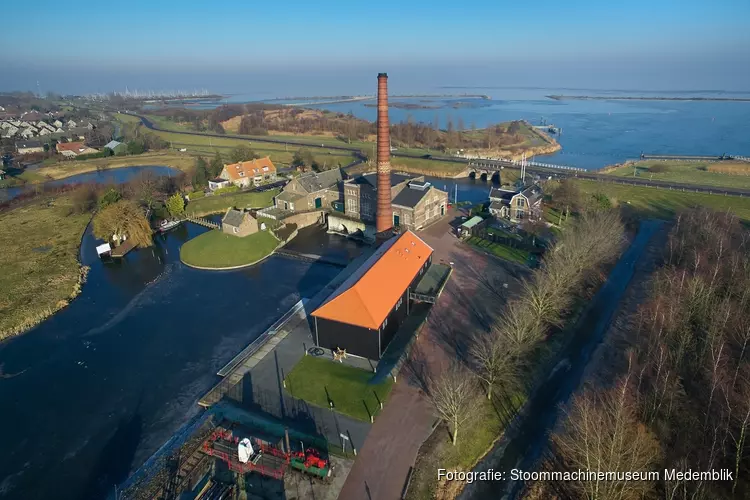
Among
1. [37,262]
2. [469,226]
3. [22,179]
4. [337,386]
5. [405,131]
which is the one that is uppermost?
[405,131]

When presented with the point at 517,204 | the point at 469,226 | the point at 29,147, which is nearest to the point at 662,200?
the point at 517,204

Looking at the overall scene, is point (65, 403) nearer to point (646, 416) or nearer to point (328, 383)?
point (328, 383)

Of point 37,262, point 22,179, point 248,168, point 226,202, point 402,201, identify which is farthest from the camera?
point 22,179

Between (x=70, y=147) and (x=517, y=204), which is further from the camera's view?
(x=70, y=147)

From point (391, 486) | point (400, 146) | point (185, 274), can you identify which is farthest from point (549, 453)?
point (400, 146)

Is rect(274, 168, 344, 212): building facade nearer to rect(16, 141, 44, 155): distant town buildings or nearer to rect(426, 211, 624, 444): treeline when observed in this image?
rect(426, 211, 624, 444): treeline

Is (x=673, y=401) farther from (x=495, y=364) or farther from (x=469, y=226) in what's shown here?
(x=469, y=226)

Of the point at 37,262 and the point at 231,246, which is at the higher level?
the point at 231,246
